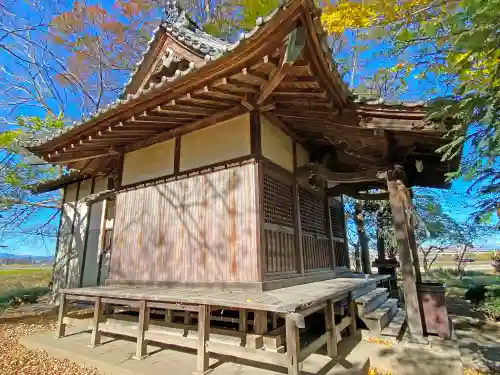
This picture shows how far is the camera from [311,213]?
257 inches

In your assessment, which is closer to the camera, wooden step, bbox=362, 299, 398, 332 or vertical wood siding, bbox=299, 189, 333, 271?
wooden step, bbox=362, 299, 398, 332

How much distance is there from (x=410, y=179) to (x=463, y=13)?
13.9 feet

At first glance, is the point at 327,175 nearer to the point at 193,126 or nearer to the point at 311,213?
the point at 311,213

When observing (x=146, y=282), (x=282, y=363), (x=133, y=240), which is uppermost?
(x=133, y=240)

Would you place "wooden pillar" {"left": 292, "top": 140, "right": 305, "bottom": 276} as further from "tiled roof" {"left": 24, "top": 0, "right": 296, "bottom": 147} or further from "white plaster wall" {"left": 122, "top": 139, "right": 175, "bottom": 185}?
"tiled roof" {"left": 24, "top": 0, "right": 296, "bottom": 147}

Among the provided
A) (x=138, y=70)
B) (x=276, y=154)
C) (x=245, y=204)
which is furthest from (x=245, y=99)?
(x=138, y=70)

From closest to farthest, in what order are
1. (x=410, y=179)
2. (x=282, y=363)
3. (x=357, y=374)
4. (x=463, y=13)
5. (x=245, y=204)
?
(x=463, y=13), (x=282, y=363), (x=357, y=374), (x=245, y=204), (x=410, y=179)

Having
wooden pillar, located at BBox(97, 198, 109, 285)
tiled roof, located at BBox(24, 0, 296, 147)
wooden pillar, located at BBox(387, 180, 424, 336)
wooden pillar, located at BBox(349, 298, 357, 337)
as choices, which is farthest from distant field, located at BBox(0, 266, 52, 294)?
wooden pillar, located at BBox(387, 180, 424, 336)

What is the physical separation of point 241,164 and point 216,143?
0.76 meters

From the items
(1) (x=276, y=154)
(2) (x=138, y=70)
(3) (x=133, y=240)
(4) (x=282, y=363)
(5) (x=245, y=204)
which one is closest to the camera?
(4) (x=282, y=363)

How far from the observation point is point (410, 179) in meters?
6.29

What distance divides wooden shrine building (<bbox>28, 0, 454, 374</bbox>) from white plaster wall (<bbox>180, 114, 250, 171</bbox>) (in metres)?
0.02

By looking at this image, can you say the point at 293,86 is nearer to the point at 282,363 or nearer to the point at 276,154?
the point at 276,154

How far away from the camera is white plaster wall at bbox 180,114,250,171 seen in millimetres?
4918
